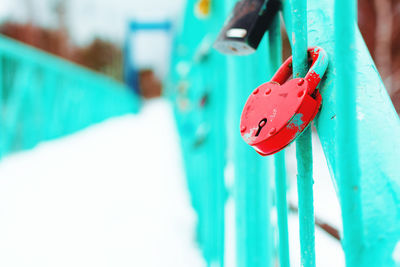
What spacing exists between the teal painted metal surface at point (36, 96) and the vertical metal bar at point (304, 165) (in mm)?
1920

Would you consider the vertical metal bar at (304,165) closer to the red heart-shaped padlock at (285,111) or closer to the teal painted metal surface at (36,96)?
the red heart-shaped padlock at (285,111)

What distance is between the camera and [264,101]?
11.4 inches

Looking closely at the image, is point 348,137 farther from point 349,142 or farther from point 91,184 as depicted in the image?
point 91,184

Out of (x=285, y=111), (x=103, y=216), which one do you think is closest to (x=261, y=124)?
(x=285, y=111)

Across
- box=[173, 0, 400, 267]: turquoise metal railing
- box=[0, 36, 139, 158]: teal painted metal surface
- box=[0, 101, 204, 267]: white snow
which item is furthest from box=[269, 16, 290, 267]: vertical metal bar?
box=[0, 36, 139, 158]: teal painted metal surface

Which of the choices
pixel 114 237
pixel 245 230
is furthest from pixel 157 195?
pixel 245 230

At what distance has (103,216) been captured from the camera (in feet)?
3.34

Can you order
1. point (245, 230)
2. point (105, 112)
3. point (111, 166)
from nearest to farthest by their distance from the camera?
point (245, 230)
point (111, 166)
point (105, 112)

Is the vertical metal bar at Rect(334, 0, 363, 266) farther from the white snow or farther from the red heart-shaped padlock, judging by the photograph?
the white snow

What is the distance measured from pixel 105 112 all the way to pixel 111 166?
3459mm

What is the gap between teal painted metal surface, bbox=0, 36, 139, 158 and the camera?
1972mm

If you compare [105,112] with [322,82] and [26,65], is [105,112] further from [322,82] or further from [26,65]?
[322,82]

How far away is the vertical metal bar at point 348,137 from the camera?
0.23m

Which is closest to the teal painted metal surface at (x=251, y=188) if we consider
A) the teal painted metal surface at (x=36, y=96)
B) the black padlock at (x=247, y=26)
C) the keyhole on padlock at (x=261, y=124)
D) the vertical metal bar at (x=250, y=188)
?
the vertical metal bar at (x=250, y=188)
